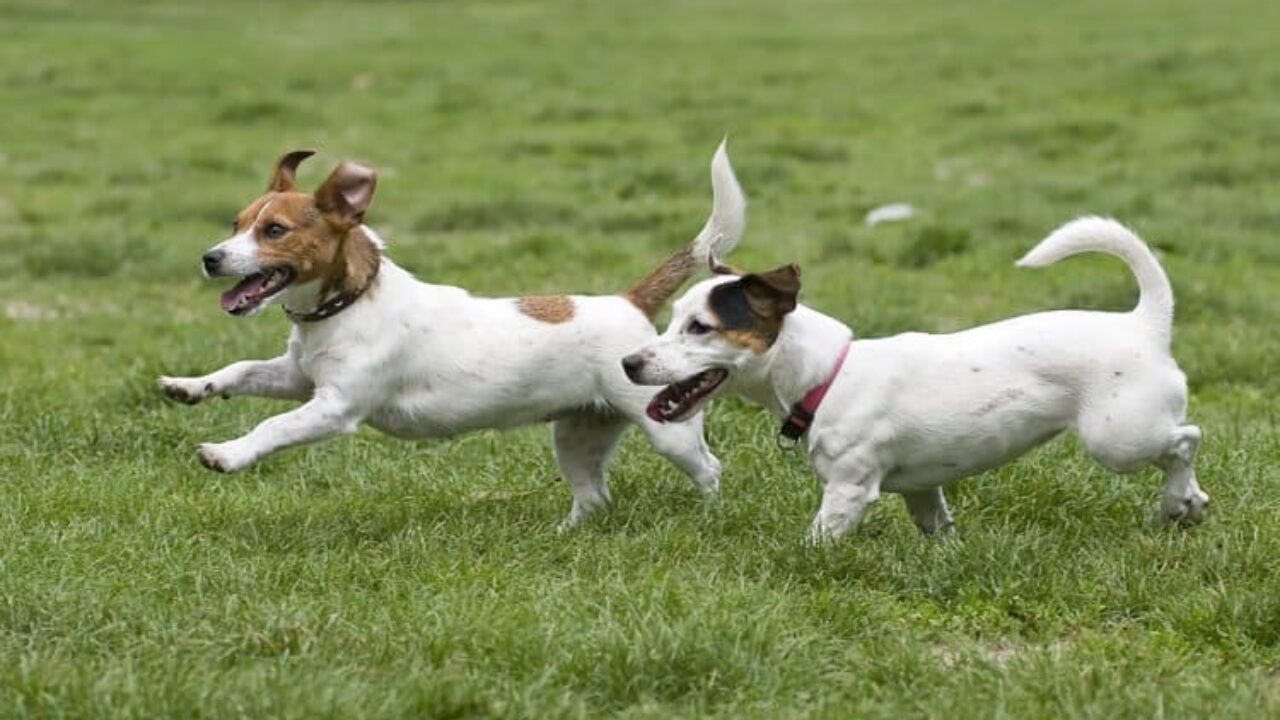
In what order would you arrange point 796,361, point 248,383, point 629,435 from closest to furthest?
point 796,361, point 248,383, point 629,435

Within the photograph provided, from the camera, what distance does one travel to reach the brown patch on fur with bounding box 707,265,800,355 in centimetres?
599

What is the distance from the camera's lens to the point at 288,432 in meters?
6.29

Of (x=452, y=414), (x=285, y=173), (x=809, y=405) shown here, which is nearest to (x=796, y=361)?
(x=809, y=405)

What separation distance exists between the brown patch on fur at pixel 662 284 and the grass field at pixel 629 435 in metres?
0.71

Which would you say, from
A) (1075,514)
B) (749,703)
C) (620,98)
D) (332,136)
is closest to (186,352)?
(1075,514)

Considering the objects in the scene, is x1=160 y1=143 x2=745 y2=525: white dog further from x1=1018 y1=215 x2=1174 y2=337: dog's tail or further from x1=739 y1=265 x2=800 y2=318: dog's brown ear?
x1=1018 y1=215 x2=1174 y2=337: dog's tail

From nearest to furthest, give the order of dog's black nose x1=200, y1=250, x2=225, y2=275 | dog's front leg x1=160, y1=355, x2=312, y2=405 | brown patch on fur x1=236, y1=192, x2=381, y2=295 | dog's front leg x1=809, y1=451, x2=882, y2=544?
dog's front leg x1=809, y1=451, x2=882, y2=544
dog's black nose x1=200, y1=250, x2=225, y2=275
brown patch on fur x1=236, y1=192, x2=381, y2=295
dog's front leg x1=160, y1=355, x2=312, y2=405

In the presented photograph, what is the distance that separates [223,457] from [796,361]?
1.85 metres

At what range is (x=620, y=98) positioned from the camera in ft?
65.6

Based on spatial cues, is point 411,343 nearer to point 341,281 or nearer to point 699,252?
point 341,281

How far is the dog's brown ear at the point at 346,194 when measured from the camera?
6402 millimetres

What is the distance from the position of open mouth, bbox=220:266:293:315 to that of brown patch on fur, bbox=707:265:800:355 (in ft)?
4.71

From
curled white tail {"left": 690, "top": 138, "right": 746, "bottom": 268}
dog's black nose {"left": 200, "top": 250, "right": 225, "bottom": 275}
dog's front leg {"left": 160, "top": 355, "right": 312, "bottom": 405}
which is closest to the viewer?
dog's black nose {"left": 200, "top": 250, "right": 225, "bottom": 275}

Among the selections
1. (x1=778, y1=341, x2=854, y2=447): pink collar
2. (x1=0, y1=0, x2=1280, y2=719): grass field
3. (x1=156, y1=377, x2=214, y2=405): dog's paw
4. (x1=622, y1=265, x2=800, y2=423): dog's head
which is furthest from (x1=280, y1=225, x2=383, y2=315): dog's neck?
(x1=778, y1=341, x2=854, y2=447): pink collar
